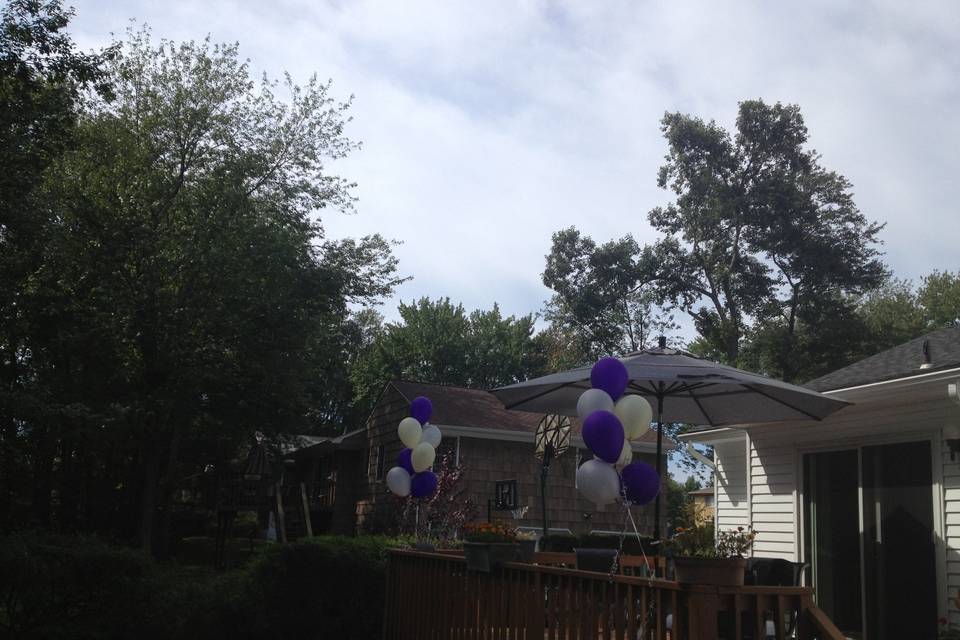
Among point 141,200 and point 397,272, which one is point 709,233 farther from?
point 141,200

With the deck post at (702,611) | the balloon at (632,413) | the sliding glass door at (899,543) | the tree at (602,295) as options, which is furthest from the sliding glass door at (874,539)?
the tree at (602,295)

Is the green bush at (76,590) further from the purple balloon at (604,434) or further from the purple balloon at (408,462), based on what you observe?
the purple balloon at (604,434)

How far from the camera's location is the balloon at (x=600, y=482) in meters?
5.34

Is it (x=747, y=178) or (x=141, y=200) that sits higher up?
(x=747, y=178)

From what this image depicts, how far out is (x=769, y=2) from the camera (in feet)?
28.7


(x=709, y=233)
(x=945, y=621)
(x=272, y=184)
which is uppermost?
(x=709, y=233)

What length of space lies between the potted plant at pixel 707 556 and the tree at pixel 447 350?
2864 cm

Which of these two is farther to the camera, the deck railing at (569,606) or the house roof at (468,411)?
the house roof at (468,411)

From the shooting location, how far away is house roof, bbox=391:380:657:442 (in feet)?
59.7

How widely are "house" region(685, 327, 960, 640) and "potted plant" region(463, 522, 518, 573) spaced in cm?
336

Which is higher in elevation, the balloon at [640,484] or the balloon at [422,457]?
the balloon at [422,457]

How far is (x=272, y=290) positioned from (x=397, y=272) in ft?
12.6

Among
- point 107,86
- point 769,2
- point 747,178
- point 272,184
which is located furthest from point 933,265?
point 107,86

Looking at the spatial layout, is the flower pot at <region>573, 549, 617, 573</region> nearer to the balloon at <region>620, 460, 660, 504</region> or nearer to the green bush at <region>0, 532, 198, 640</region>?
the balloon at <region>620, 460, 660, 504</region>
